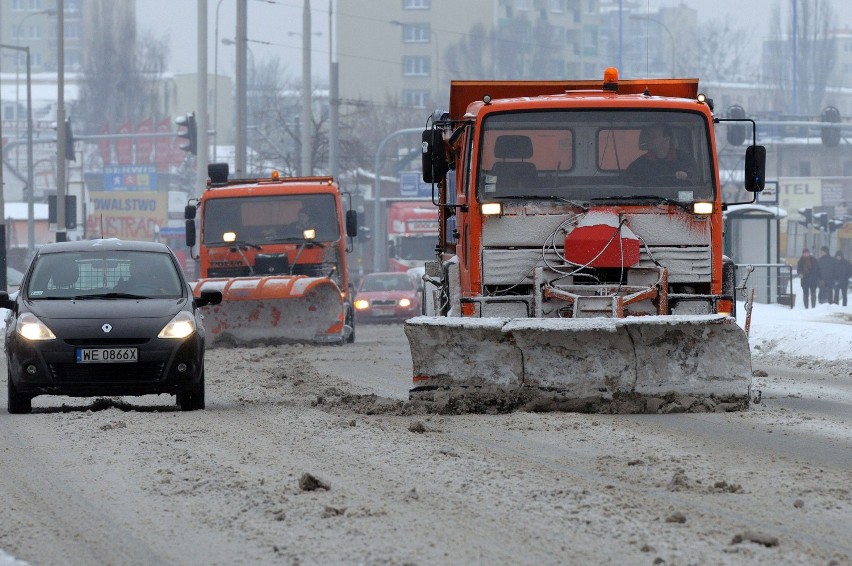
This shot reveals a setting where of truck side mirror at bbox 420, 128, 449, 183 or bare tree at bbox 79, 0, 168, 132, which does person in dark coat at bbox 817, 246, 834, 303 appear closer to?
truck side mirror at bbox 420, 128, 449, 183

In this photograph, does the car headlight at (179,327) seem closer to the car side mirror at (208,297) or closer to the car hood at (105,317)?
the car hood at (105,317)

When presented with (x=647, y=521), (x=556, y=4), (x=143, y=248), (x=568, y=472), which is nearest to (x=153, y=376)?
(x=143, y=248)

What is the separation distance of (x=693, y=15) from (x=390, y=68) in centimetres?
5778

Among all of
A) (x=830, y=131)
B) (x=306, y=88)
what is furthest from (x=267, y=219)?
(x=830, y=131)

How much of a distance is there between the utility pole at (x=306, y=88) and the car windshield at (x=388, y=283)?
5577 mm

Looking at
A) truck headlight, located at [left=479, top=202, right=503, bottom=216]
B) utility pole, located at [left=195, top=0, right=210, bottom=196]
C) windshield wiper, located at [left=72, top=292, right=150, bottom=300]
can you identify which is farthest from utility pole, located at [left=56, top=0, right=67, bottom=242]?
truck headlight, located at [left=479, top=202, right=503, bottom=216]

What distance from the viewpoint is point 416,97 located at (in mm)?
134000

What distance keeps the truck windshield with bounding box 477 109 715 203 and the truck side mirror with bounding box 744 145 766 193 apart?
1.21 ft

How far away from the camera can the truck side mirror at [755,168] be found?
1319 centimetres

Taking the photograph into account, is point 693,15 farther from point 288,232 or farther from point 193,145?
point 288,232

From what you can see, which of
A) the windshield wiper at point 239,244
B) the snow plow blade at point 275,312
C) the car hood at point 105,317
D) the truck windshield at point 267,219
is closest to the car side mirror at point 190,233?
the truck windshield at point 267,219

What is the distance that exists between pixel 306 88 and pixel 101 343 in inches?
1282

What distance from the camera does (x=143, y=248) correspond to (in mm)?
13805

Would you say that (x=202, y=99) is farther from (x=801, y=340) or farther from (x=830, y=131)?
(x=801, y=340)
